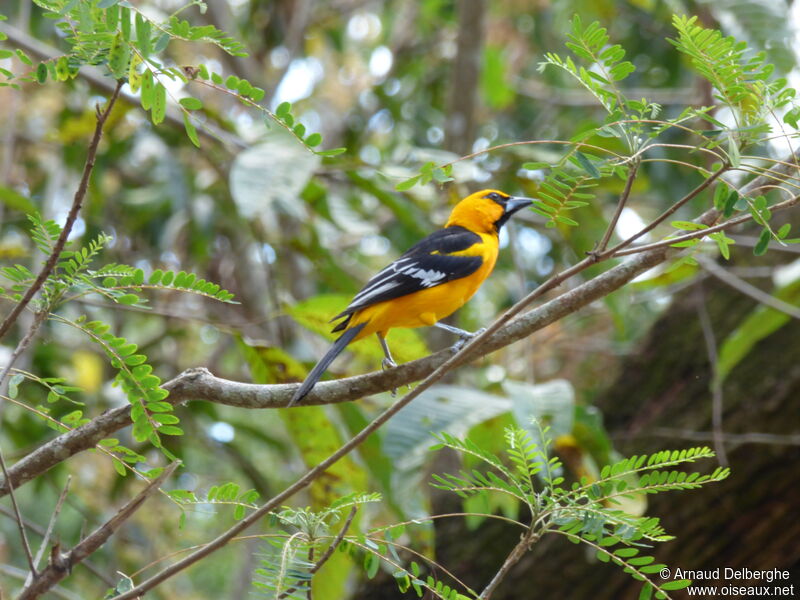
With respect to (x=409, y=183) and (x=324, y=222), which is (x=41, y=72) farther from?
(x=324, y=222)

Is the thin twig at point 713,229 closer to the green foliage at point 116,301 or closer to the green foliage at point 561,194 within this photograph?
the green foliage at point 561,194

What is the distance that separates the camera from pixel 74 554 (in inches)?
63.5

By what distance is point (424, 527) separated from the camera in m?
3.21

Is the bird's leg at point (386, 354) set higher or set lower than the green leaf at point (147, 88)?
lower

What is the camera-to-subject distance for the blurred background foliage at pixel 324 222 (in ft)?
12.2

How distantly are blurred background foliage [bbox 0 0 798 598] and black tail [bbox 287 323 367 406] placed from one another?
0.24 meters

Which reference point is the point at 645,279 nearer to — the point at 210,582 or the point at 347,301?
the point at 347,301

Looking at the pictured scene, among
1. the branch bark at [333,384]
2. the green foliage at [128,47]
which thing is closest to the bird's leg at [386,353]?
the branch bark at [333,384]

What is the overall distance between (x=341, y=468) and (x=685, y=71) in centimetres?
587

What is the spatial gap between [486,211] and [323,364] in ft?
6.43

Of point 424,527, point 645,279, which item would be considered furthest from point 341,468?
point 645,279

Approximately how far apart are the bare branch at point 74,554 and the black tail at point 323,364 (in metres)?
0.74

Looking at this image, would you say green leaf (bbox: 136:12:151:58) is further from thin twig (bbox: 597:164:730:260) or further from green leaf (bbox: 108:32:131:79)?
thin twig (bbox: 597:164:730:260)

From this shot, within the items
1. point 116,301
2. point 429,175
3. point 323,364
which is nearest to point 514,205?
point 323,364
